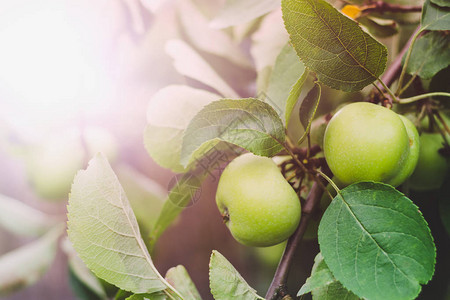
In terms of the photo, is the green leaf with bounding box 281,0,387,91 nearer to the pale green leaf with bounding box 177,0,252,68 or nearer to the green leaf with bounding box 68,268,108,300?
the pale green leaf with bounding box 177,0,252,68

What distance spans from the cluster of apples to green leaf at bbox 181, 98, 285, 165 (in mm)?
38

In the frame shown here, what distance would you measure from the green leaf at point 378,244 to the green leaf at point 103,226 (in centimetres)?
18

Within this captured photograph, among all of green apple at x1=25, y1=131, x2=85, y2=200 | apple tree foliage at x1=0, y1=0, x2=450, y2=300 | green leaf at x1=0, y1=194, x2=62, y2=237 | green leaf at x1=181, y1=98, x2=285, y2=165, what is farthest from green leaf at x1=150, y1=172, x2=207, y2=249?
green leaf at x1=0, y1=194, x2=62, y2=237

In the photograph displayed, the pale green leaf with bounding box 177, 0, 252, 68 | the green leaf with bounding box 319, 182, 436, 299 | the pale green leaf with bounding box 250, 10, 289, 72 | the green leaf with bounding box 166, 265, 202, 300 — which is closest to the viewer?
the green leaf with bounding box 319, 182, 436, 299

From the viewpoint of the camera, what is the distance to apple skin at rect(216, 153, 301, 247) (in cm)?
36

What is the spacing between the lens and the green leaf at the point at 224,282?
342mm

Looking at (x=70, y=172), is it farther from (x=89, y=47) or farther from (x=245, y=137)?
(x=245, y=137)

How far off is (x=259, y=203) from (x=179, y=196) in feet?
0.40

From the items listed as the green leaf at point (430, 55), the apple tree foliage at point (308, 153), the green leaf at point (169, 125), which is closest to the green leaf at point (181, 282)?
the apple tree foliage at point (308, 153)

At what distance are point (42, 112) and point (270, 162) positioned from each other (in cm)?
49

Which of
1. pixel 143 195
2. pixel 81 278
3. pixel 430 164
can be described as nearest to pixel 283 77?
pixel 430 164

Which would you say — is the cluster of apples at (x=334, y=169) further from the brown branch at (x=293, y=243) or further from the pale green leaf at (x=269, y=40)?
the pale green leaf at (x=269, y=40)

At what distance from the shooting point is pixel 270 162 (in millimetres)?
391

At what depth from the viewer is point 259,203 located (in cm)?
36
